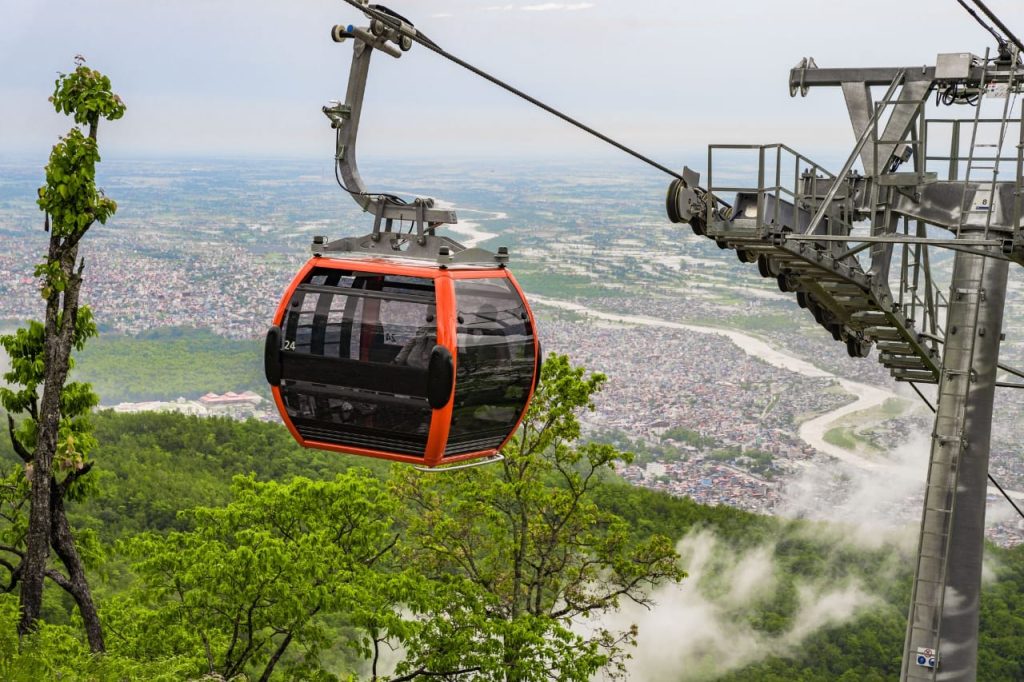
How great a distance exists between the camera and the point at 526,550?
23047mm

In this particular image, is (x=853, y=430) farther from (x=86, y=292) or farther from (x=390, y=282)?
(x=390, y=282)

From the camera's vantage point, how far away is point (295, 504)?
19781 mm

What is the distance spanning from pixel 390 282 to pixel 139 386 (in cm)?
10551

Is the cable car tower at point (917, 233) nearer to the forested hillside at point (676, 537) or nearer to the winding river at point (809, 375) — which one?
the forested hillside at point (676, 537)

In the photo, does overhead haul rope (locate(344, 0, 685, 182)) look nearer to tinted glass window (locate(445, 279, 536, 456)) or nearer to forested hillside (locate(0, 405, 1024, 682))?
tinted glass window (locate(445, 279, 536, 456))

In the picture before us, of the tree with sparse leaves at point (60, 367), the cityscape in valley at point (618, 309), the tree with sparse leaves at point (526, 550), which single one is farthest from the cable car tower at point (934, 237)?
the cityscape in valley at point (618, 309)

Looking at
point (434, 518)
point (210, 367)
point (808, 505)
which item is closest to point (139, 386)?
point (210, 367)

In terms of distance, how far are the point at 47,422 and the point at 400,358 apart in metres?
6.86

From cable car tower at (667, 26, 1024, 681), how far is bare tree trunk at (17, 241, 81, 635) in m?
7.25

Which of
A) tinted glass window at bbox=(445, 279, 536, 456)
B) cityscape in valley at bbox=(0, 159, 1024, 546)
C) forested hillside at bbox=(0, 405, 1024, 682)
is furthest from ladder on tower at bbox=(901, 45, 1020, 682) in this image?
cityscape in valley at bbox=(0, 159, 1024, 546)

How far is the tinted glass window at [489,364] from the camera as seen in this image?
8.80 m

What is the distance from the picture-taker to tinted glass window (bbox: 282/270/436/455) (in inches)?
348

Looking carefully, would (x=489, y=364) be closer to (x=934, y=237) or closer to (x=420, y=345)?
(x=420, y=345)

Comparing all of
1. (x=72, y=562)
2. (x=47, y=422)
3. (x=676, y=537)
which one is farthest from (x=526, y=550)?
(x=676, y=537)
